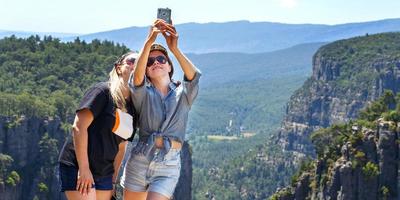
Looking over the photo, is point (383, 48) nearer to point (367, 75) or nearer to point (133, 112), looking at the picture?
point (367, 75)

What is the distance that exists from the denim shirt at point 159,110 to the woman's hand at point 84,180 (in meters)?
1.07

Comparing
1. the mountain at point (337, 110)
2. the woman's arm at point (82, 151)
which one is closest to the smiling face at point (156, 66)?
the woman's arm at point (82, 151)

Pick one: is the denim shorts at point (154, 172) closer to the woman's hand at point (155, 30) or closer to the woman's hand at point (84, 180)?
the woman's hand at point (84, 180)

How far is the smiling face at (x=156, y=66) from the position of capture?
11.9 m

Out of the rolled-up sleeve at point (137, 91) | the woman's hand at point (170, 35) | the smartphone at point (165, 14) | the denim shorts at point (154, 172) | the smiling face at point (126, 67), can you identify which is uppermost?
the smartphone at point (165, 14)

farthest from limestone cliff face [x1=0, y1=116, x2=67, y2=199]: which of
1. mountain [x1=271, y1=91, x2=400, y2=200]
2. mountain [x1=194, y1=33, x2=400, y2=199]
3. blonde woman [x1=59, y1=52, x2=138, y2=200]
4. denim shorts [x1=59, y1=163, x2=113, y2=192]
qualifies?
mountain [x1=194, y1=33, x2=400, y2=199]

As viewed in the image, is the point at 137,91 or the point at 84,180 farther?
the point at 137,91

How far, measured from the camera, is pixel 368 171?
2437 inches

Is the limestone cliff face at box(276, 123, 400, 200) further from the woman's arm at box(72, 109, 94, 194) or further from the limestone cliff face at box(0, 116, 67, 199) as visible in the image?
the woman's arm at box(72, 109, 94, 194)

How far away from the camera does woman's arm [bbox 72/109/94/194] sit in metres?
11.0

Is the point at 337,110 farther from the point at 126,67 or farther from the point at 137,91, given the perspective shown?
the point at 137,91

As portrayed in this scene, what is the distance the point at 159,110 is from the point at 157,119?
129mm

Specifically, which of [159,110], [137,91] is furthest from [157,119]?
[137,91]

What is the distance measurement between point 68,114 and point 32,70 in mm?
20533
